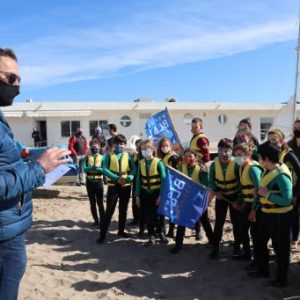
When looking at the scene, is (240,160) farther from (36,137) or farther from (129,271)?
(36,137)

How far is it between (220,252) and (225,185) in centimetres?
120

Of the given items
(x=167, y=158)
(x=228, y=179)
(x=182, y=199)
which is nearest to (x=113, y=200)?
(x=167, y=158)

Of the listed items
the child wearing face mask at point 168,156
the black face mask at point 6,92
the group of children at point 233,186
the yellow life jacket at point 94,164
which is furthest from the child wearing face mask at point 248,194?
the black face mask at point 6,92

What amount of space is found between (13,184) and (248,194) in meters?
4.34

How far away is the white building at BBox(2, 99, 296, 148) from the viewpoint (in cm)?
2792

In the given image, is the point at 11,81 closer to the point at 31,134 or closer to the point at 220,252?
the point at 220,252

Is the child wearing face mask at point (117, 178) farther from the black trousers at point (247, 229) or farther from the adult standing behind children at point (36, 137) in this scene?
the adult standing behind children at point (36, 137)

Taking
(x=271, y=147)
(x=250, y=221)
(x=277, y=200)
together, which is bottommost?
→ (x=250, y=221)

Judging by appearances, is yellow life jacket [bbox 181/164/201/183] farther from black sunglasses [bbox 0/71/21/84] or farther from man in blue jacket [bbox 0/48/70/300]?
black sunglasses [bbox 0/71/21/84]

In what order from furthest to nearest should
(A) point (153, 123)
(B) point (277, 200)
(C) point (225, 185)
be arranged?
(A) point (153, 123) < (C) point (225, 185) < (B) point (277, 200)

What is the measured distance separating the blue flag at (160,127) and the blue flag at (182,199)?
12.1 feet

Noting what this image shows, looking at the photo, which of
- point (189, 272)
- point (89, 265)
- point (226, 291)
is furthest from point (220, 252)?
point (89, 265)

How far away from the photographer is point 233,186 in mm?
6613

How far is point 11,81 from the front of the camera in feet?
9.62
